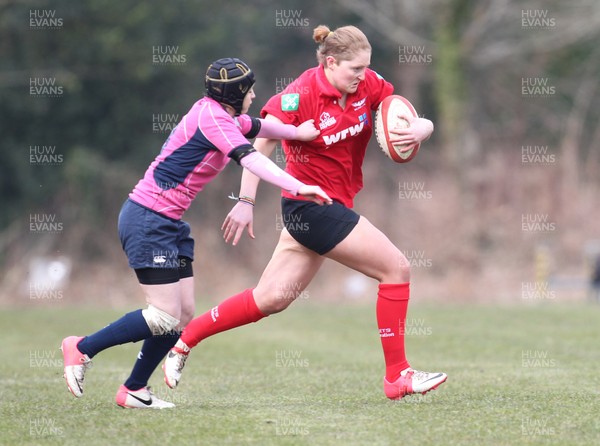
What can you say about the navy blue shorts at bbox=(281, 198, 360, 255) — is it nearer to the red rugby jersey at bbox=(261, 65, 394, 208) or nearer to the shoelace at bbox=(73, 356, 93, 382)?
the red rugby jersey at bbox=(261, 65, 394, 208)

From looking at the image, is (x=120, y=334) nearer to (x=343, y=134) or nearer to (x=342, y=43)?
(x=343, y=134)

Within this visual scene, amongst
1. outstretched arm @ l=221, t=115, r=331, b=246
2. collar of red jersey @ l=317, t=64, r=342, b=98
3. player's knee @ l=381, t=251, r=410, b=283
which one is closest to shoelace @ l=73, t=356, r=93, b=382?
outstretched arm @ l=221, t=115, r=331, b=246

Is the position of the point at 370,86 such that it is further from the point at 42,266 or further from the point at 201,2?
the point at 201,2

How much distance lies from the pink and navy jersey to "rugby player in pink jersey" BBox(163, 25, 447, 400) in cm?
32

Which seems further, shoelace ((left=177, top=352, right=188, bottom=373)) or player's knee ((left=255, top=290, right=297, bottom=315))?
player's knee ((left=255, top=290, right=297, bottom=315))

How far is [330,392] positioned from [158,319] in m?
1.56

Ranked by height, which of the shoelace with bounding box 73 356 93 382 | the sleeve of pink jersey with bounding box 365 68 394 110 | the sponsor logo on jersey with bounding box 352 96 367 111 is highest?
the sleeve of pink jersey with bounding box 365 68 394 110

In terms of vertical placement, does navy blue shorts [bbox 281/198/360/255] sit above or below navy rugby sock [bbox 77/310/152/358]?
above

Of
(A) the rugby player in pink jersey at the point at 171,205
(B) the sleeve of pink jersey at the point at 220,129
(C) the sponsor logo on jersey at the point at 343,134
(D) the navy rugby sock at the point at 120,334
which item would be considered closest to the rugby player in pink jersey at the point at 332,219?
(C) the sponsor logo on jersey at the point at 343,134

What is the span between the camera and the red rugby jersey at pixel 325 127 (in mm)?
6281

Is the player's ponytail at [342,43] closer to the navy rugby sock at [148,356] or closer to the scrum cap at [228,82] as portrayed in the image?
the scrum cap at [228,82]

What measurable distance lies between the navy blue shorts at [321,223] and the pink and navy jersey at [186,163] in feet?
1.80

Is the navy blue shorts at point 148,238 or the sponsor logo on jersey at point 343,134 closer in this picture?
the navy blue shorts at point 148,238

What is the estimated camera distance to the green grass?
Answer: 5145mm
